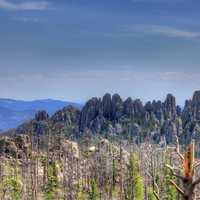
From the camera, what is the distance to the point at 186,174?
458 inches

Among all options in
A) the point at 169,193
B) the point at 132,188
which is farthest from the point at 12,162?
the point at 169,193

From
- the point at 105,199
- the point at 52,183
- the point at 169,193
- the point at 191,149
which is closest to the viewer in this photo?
the point at 191,149

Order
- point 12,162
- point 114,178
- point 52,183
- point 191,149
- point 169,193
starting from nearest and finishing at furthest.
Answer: point 191,149 < point 169,193 < point 52,183 < point 114,178 < point 12,162

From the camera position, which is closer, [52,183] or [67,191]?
[52,183]

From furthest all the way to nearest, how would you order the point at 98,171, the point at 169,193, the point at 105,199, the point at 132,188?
the point at 98,171 → the point at 105,199 → the point at 132,188 → the point at 169,193

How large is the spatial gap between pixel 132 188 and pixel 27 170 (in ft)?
195

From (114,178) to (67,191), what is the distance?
2785 cm

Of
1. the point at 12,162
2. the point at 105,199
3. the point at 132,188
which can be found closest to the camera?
the point at 132,188

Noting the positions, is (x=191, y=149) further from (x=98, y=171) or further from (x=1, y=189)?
(x=98, y=171)

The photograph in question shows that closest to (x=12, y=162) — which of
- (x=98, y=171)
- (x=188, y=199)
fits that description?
(x=98, y=171)

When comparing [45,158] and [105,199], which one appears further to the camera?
[45,158]

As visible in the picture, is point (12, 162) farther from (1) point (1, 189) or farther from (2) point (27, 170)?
(1) point (1, 189)

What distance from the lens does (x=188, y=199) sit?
1179 cm

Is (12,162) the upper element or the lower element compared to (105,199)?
upper
